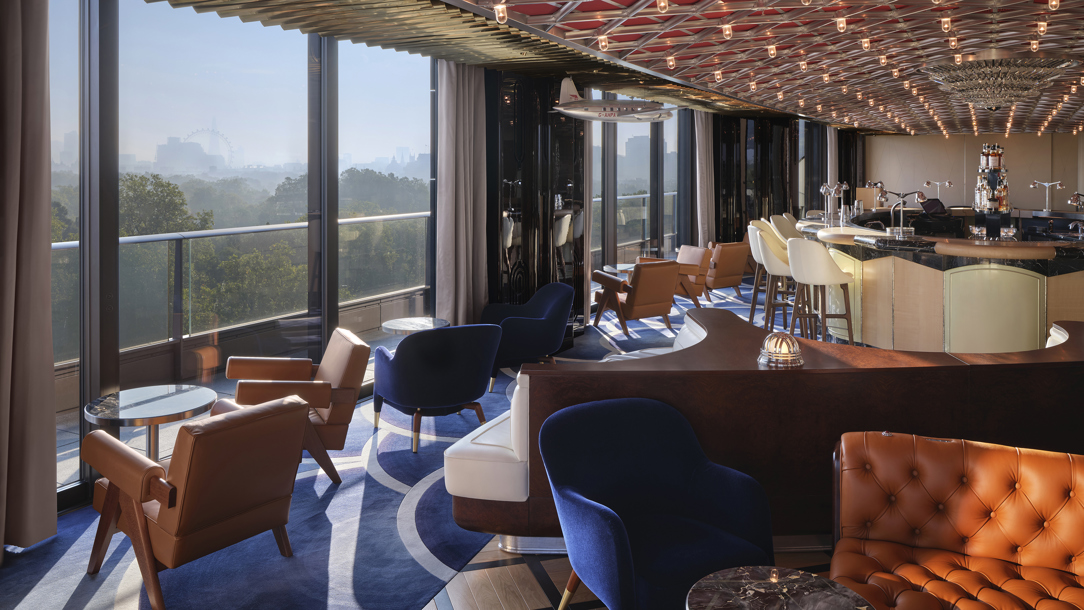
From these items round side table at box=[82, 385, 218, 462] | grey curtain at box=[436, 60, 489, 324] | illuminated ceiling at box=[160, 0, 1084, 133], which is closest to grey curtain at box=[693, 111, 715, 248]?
illuminated ceiling at box=[160, 0, 1084, 133]

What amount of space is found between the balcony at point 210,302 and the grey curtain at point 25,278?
510 mm

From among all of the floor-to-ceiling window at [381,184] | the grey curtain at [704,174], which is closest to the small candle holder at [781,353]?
the floor-to-ceiling window at [381,184]

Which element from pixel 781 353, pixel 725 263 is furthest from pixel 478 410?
pixel 725 263

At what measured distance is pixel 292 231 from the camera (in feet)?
18.7

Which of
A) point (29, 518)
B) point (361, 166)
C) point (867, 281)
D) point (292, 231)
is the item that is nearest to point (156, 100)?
point (292, 231)

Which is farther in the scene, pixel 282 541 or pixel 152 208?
pixel 152 208

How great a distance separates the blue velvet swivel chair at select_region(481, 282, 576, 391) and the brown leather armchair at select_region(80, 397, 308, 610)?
3.14m

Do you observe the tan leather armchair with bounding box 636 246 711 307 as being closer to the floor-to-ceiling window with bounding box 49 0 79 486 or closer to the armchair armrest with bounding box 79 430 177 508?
the floor-to-ceiling window with bounding box 49 0 79 486

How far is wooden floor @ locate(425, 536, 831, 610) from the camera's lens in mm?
3068

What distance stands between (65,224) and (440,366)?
7.35ft

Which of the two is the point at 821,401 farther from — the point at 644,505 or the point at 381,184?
the point at 381,184

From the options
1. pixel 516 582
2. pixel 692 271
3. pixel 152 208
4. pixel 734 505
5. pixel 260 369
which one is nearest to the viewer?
pixel 734 505

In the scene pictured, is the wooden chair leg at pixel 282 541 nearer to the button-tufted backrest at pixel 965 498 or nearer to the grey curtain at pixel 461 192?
the button-tufted backrest at pixel 965 498

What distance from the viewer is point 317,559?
3482mm
